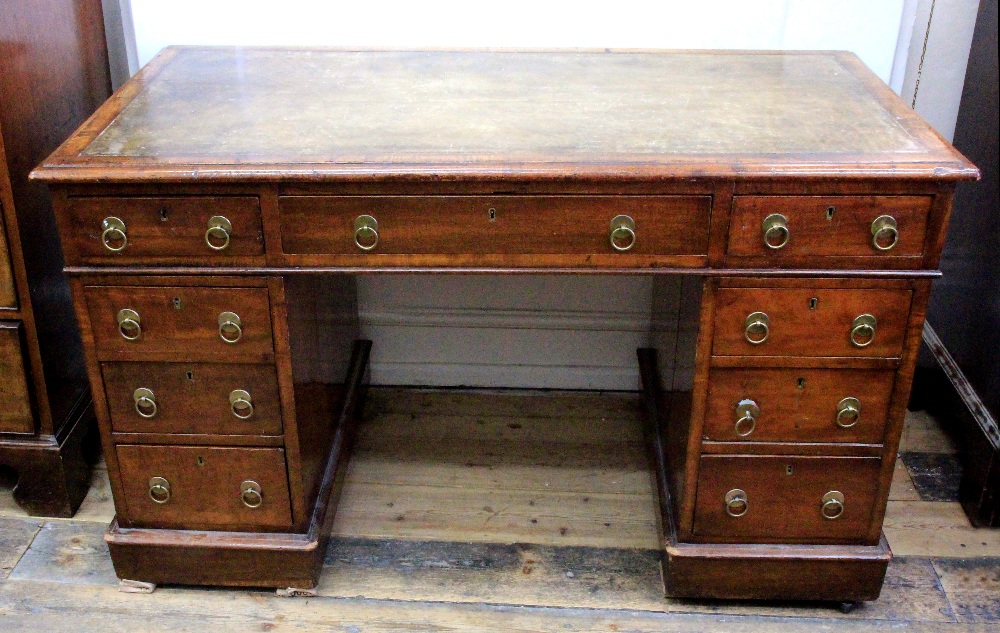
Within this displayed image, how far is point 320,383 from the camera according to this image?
193 cm

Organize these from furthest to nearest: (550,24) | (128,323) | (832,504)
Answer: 1. (550,24)
2. (832,504)
3. (128,323)

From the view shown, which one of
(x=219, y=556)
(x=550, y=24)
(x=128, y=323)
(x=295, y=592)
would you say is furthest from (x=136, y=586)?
(x=550, y=24)

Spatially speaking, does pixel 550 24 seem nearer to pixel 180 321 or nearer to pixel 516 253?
pixel 516 253

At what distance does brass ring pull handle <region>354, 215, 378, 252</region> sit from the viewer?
155 centimetres

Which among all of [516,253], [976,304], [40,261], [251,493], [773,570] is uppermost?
[516,253]

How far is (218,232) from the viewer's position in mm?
1550

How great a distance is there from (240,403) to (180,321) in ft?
0.58

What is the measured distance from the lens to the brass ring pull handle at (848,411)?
1668mm

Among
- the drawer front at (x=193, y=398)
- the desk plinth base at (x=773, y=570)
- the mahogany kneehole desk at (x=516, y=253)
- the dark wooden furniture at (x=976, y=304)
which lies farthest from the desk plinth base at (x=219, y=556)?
the dark wooden furniture at (x=976, y=304)

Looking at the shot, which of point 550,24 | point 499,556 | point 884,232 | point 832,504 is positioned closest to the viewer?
point 884,232

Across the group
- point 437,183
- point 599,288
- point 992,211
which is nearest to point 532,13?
point 599,288

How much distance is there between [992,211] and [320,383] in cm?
146

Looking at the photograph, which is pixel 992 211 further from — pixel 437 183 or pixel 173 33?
pixel 173 33

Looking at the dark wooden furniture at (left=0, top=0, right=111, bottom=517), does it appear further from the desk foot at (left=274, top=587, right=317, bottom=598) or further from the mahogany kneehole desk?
the desk foot at (left=274, top=587, right=317, bottom=598)
